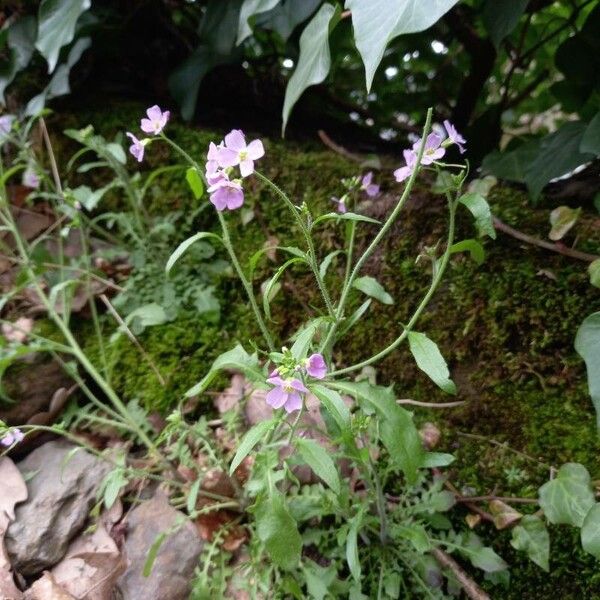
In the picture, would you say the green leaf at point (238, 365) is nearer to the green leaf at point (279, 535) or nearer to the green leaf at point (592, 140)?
the green leaf at point (279, 535)

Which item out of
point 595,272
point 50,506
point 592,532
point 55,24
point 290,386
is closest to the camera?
point 290,386

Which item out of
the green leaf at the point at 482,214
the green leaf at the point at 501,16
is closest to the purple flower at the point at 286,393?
the green leaf at the point at 482,214

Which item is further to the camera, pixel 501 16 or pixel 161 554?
pixel 501 16

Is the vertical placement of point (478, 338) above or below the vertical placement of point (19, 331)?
below

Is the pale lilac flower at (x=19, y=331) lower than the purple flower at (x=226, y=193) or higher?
lower

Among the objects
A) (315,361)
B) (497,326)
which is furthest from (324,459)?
(497,326)

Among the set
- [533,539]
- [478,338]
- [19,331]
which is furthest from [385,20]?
[19,331]

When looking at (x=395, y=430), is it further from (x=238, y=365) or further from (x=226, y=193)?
(x=226, y=193)
